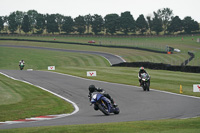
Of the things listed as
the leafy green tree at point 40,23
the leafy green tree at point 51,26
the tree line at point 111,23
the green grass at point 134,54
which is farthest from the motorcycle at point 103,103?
the leafy green tree at point 40,23

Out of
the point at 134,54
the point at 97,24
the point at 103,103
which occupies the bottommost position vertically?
the point at 134,54

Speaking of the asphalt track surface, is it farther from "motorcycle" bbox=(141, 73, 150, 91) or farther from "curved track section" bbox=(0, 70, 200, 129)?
"motorcycle" bbox=(141, 73, 150, 91)

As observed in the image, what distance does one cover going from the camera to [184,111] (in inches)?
553

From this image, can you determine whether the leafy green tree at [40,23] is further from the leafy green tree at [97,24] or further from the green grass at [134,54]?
the green grass at [134,54]

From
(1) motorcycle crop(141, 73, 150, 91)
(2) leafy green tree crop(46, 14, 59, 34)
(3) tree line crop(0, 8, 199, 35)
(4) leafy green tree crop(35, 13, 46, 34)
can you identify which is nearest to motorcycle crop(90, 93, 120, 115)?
(1) motorcycle crop(141, 73, 150, 91)

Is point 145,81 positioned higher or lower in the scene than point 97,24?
lower

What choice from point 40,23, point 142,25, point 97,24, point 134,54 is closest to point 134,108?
point 134,54

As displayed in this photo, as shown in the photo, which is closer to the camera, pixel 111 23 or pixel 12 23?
pixel 111 23

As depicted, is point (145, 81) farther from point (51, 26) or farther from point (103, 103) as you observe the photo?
point (51, 26)

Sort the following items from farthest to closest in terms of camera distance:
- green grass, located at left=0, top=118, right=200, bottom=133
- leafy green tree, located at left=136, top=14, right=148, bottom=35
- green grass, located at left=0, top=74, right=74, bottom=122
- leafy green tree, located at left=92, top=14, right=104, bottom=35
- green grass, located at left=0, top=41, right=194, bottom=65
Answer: leafy green tree, located at left=136, top=14, right=148, bottom=35
leafy green tree, located at left=92, top=14, right=104, bottom=35
green grass, located at left=0, top=41, right=194, bottom=65
green grass, located at left=0, top=74, right=74, bottom=122
green grass, located at left=0, top=118, right=200, bottom=133

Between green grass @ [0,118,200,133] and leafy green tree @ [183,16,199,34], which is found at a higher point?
leafy green tree @ [183,16,199,34]

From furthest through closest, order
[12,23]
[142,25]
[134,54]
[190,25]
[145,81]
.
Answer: [12,23], [142,25], [190,25], [134,54], [145,81]

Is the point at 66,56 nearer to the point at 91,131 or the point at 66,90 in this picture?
the point at 66,90

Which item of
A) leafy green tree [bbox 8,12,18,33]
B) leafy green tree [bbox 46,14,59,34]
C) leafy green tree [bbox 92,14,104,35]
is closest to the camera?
leafy green tree [bbox 92,14,104,35]
